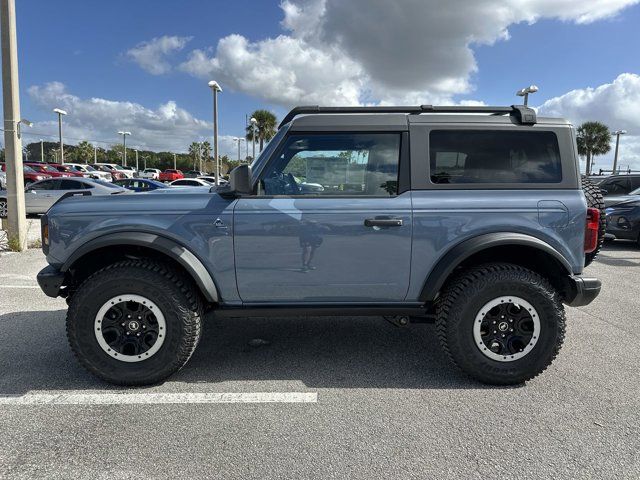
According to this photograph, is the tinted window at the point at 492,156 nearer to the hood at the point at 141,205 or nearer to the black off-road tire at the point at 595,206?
the black off-road tire at the point at 595,206

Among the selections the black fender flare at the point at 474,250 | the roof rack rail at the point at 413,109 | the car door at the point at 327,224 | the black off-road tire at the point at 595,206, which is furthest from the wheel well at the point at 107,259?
the black off-road tire at the point at 595,206

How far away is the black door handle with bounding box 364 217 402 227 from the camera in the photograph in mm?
3100

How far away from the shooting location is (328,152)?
3264mm

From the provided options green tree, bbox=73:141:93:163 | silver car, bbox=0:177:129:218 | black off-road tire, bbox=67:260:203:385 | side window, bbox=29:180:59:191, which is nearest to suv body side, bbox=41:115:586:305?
black off-road tire, bbox=67:260:203:385

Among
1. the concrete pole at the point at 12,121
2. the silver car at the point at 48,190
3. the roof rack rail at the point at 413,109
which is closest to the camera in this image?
the roof rack rail at the point at 413,109

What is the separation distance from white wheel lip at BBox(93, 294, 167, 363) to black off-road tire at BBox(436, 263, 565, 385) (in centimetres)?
209

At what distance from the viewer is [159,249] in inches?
121

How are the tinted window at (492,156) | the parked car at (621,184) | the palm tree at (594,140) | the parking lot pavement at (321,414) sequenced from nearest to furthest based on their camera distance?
1. the parking lot pavement at (321,414)
2. the tinted window at (492,156)
3. the parked car at (621,184)
4. the palm tree at (594,140)

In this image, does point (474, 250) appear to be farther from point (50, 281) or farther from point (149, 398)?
point (50, 281)

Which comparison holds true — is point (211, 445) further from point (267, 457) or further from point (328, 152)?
point (328, 152)

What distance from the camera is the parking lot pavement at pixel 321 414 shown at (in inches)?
92.7

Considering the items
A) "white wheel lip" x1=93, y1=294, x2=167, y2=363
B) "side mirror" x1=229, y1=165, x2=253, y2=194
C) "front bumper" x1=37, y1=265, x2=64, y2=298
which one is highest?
"side mirror" x1=229, y1=165, x2=253, y2=194

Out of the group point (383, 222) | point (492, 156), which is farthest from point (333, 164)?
point (492, 156)

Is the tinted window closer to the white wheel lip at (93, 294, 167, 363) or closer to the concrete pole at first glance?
the white wheel lip at (93, 294, 167, 363)
